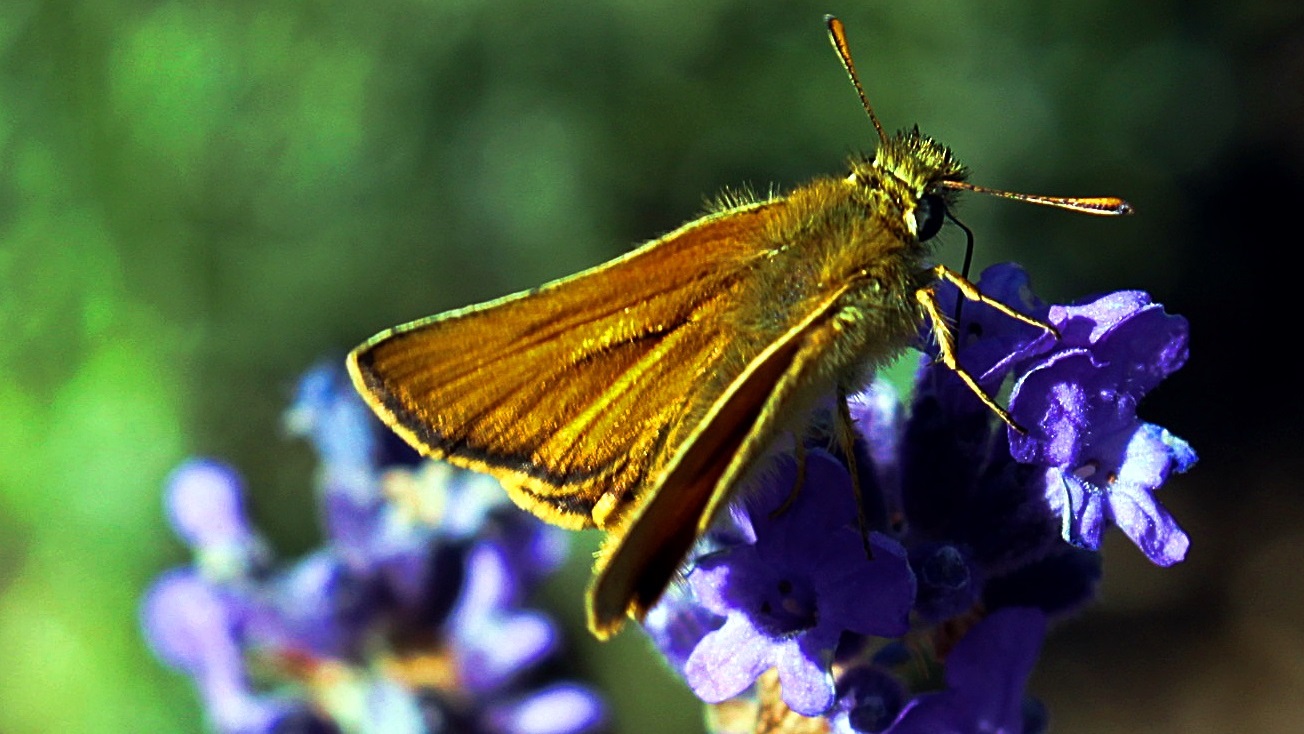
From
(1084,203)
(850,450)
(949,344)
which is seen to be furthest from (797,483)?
(1084,203)

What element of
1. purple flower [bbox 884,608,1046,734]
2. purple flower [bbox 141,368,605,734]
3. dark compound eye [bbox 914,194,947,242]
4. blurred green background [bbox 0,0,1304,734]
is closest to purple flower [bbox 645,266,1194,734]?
purple flower [bbox 884,608,1046,734]

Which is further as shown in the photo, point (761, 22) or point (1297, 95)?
Result: point (1297, 95)

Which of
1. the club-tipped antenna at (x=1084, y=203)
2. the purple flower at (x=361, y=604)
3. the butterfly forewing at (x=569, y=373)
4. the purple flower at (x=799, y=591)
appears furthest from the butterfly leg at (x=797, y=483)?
the purple flower at (x=361, y=604)

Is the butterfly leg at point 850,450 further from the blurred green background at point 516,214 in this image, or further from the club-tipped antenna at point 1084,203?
the blurred green background at point 516,214

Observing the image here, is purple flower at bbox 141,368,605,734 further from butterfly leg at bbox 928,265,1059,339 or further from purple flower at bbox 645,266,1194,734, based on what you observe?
butterfly leg at bbox 928,265,1059,339

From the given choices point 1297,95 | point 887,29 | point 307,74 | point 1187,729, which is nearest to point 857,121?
point 887,29

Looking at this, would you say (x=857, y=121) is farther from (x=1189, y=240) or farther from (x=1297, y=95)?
(x=1297, y=95)
